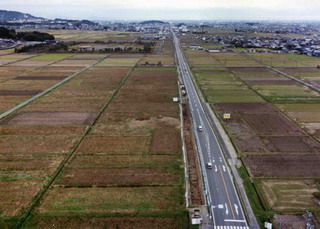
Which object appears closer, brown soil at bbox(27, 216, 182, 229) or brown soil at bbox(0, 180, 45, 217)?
brown soil at bbox(27, 216, 182, 229)

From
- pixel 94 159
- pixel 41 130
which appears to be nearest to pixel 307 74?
pixel 94 159

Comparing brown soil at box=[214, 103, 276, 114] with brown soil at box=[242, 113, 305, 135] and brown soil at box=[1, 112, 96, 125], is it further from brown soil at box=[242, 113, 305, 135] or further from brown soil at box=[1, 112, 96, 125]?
brown soil at box=[1, 112, 96, 125]

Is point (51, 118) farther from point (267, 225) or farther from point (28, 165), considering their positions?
point (267, 225)

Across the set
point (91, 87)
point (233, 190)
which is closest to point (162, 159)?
point (233, 190)

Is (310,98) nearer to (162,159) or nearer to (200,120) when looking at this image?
(200,120)

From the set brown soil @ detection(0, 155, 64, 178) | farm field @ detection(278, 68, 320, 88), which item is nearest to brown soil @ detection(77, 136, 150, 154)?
brown soil @ detection(0, 155, 64, 178)

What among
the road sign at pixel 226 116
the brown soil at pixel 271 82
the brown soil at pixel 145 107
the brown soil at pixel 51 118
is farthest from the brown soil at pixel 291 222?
the brown soil at pixel 271 82
